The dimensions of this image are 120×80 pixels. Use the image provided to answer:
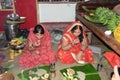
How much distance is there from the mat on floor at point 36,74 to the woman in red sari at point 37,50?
0.50ft

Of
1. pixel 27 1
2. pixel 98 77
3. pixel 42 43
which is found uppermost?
pixel 27 1

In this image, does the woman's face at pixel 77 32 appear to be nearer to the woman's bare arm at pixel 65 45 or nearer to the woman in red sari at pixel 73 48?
the woman in red sari at pixel 73 48

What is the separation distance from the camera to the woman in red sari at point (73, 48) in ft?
9.90

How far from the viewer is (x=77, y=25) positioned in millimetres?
2951

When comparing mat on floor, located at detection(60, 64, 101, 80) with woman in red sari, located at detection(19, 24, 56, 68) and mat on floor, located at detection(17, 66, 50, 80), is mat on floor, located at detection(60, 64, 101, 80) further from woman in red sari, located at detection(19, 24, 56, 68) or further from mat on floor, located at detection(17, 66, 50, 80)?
woman in red sari, located at detection(19, 24, 56, 68)

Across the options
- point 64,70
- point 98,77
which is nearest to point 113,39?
point 98,77

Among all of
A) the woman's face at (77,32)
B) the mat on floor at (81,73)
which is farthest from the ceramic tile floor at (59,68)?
the woman's face at (77,32)

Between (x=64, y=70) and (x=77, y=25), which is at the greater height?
(x=77, y=25)

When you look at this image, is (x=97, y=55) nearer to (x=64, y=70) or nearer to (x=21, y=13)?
(x=64, y=70)

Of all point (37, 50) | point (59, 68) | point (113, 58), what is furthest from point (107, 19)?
point (37, 50)

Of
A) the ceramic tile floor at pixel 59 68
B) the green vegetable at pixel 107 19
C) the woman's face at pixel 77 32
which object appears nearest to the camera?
the green vegetable at pixel 107 19

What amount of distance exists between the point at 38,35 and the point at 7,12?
6.92 ft

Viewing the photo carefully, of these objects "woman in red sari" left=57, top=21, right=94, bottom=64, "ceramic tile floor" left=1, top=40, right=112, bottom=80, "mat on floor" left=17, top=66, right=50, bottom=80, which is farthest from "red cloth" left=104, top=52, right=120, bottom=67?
"mat on floor" left=17, top=66, right=50, bottom=80

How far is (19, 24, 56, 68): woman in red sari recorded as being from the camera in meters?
3.03
